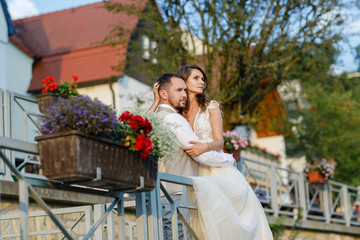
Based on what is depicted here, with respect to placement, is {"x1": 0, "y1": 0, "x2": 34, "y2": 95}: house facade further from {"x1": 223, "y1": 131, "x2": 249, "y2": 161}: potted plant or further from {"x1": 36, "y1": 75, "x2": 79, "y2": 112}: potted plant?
{"x1": 223, "y1": 131, "x2": 249, "y2": 161}: potted plant

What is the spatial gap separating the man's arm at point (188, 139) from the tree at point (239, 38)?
8323 mm

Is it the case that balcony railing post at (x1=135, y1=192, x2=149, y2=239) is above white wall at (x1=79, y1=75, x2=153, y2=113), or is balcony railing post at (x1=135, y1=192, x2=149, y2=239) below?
below

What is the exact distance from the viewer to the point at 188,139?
13.3ft

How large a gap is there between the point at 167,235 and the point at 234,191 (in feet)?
2.00

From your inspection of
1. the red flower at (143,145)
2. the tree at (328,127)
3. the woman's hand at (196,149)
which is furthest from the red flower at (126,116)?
the tree at (328,127)

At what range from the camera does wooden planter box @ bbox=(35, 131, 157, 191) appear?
2.68 metres

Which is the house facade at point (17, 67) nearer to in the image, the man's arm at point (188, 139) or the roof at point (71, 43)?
the roof at point (71, 43)

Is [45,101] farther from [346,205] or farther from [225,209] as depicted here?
[346,205]

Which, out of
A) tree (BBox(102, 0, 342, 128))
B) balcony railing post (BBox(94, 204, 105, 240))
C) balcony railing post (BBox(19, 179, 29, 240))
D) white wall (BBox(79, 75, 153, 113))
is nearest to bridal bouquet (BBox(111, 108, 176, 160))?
balcony railing post (BBox(19, 179, 29, 240))

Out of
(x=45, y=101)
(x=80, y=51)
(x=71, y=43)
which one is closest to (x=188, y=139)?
(x=45, y=101)

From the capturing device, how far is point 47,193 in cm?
693

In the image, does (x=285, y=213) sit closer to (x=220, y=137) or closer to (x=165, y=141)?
(x=220, y=137)

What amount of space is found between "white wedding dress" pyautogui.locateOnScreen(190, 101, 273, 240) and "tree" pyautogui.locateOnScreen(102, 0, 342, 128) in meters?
8.37

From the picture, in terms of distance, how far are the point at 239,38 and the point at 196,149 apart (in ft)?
30.3
